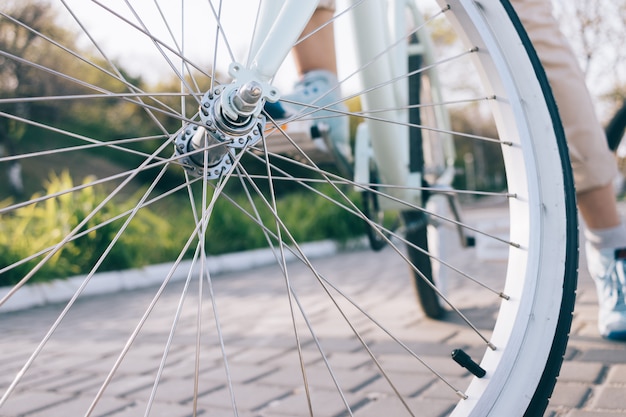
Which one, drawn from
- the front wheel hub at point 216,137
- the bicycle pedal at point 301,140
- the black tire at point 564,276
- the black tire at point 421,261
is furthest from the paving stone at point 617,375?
the front wheel hub at point 216,137

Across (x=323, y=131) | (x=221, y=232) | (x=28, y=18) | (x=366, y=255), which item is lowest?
(x=366, y=255)

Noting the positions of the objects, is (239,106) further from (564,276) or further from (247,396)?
(247,396)

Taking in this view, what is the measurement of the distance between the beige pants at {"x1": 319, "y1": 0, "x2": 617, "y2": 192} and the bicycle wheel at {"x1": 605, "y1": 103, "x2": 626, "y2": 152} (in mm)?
798

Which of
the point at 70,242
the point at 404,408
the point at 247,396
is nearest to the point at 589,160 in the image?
the point at 404,408

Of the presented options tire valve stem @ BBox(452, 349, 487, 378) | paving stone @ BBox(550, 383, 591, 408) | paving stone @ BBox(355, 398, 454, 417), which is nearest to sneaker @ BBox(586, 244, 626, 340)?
paving stone @ BBox(550, 383, 591, 408)

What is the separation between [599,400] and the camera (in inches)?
63.3

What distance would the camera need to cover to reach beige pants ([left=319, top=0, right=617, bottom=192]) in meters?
1.86

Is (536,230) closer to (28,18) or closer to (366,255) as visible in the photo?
(366,255)

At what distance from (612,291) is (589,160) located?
1.40 ft

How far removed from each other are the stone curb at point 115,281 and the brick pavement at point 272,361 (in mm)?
470

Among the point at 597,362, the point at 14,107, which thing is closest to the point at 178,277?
the point at 597,362

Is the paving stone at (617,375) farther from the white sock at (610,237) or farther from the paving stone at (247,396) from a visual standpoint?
the paving stone at (247,396)

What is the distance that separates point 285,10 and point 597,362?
4.25 ft

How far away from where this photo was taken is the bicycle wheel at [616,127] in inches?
107
